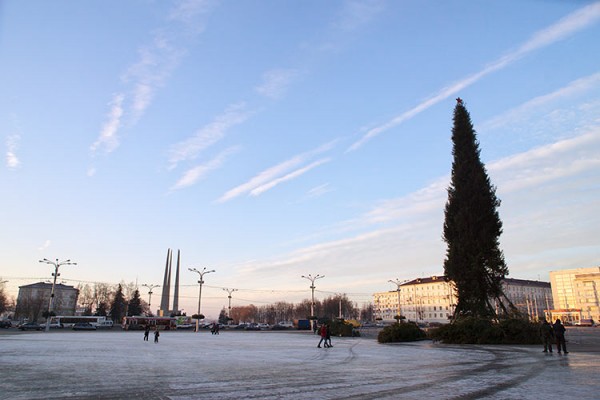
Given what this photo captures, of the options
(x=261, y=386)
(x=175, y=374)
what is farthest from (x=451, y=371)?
(x=175, y=374)

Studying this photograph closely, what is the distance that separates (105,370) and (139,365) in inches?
77.4

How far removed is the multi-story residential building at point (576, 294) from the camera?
142 meters

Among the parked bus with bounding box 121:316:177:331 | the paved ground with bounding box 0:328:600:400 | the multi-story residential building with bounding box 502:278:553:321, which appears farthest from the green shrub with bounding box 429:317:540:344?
the multi-story residential building with bounding box 502:278:553:321

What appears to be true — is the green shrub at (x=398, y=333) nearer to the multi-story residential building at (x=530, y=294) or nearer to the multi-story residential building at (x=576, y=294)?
the multi-story residential building at (x=576, y=294)

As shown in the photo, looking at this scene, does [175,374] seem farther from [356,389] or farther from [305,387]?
[356,389]

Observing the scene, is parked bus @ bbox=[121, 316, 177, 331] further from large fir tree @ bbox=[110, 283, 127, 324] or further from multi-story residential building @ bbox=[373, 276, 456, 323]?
multi-story residential building @ bbox=[373, 276, 456, 323]

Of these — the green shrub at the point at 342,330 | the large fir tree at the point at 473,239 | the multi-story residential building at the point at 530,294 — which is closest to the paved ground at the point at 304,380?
the large fir tree at the point at 473,239

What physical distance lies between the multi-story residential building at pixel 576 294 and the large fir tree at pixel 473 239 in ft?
418

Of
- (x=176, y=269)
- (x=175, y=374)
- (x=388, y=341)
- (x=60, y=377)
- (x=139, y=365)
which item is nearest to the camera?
(x=60, y=377)

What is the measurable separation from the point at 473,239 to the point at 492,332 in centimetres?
743

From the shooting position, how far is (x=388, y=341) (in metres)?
33.8

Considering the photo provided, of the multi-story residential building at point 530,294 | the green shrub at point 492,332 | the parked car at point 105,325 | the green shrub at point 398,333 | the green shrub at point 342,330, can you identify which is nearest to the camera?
the green shrub at point 492,332

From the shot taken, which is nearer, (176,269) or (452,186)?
(452,186)

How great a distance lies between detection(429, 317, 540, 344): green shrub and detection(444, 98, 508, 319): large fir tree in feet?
7.26
